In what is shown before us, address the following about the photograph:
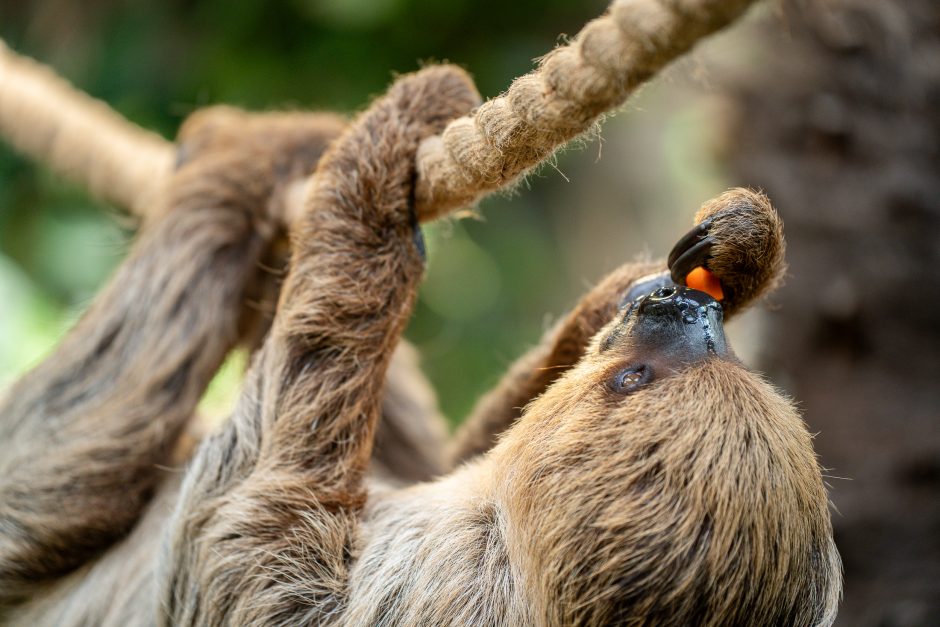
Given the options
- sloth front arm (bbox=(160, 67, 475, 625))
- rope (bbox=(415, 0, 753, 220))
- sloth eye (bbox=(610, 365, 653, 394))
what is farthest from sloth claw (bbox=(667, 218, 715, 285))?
sloth front arm (bbox=(160, 67, 475, 625))

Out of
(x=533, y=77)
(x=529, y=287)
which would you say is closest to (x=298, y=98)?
(x=529, y=287)

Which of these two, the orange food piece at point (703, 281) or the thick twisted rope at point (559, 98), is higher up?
the thick twisted rope at point (559, 98)

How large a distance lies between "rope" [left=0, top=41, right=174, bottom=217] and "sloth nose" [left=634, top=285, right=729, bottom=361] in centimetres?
268

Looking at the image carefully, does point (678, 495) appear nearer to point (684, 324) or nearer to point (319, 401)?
point (684, 324)

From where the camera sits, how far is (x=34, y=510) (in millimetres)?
2967

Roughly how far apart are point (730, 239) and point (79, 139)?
3391mm

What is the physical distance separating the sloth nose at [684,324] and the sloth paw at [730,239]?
95 mm

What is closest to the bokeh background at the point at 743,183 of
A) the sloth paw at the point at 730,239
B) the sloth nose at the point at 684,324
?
the sloth paw at the point at 730,239

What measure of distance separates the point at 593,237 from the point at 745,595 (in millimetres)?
8007

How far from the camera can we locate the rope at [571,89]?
1.59 metres

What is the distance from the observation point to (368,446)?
105 inches

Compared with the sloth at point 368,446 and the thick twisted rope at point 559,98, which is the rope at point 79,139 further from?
the thick twisted rope at point 559,98

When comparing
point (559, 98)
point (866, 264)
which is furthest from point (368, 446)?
point (866, 264)

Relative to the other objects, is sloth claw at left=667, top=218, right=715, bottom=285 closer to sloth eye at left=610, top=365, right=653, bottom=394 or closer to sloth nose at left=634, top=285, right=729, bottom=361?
sloth nose at left=634, top=285, right=729, bottom=361
